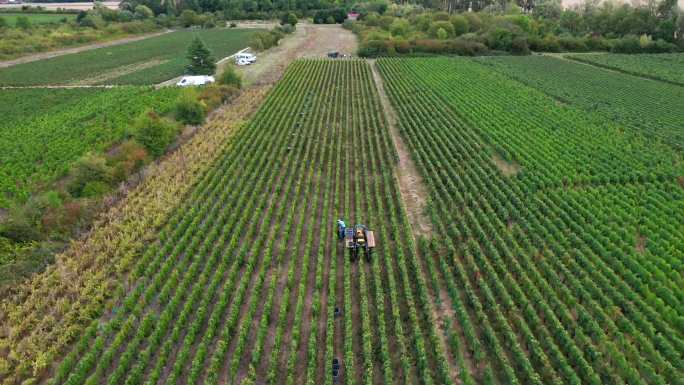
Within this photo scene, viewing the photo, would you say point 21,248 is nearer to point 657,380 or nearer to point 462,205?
point 462,205

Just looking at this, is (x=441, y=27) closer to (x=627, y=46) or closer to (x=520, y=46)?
(x=520, y=46)

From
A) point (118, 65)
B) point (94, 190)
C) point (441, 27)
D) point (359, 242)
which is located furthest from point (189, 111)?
point (441, 27)

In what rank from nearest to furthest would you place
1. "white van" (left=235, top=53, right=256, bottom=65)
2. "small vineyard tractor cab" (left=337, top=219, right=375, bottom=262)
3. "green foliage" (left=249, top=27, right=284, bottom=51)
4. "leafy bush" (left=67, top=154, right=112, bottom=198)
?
"small vineyard tractor cab" (left=337, top=219, right=375, bottom=262), "leafy bush" (left=67, top=154, right=112, bottom=198), "white van" (left=235, top=53, right=256, bottom=65), "green foliage" (left=249, top=27, right=284, bottom=51)

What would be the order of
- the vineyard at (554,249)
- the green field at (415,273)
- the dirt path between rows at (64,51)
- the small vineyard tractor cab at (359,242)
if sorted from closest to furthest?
1. the green field at (415,273)
2. the vineyard at (554,249)
3. the small vineyard tractor cab at (359,242)
4. the dirt path between rows at (64,51)

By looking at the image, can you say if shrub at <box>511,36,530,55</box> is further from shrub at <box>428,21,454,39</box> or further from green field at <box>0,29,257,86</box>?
green field at <box>0,29,257,86</box>

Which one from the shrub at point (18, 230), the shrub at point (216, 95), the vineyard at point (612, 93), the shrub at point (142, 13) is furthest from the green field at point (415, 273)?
the shrub at point (142, 13)

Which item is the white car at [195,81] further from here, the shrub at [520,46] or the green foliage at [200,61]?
the shrub at [520,46]

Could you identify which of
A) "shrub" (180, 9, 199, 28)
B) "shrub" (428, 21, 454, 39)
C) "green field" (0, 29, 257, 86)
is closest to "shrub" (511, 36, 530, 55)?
"shrub" (428, 21, 454, 39)
